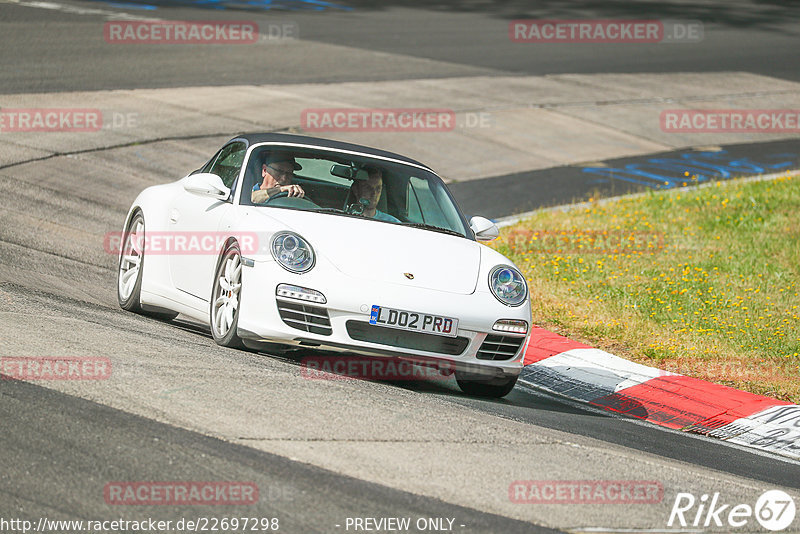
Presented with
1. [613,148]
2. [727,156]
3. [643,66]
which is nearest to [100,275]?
[613,148]

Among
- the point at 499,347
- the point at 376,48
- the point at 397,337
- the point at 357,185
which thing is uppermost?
the point at 376,48

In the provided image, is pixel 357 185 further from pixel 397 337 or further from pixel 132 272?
pixel 132 272

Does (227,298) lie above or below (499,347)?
above

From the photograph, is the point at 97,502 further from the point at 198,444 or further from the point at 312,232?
the point at 312,232

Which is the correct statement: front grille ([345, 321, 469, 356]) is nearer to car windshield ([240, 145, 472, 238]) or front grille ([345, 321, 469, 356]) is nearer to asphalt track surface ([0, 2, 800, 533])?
asphalt track surface ([0, 2, 800, 533])

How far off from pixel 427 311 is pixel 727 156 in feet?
45.7

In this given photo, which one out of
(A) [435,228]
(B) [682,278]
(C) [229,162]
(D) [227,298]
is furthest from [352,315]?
(B) [682,278]

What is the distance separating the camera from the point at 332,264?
6.80 metres

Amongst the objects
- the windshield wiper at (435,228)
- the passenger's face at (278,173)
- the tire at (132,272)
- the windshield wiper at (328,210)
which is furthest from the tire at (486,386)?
the tire at (132,272)

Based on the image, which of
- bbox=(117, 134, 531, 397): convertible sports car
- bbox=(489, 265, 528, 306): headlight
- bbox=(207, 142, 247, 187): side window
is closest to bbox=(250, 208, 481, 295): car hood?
bbox=(117, 134, 531, 397): convertible sports car

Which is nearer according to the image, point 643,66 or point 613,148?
point 613,148

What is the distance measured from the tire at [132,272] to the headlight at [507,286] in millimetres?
2659

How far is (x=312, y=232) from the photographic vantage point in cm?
705

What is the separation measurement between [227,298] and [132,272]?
5.71ft
